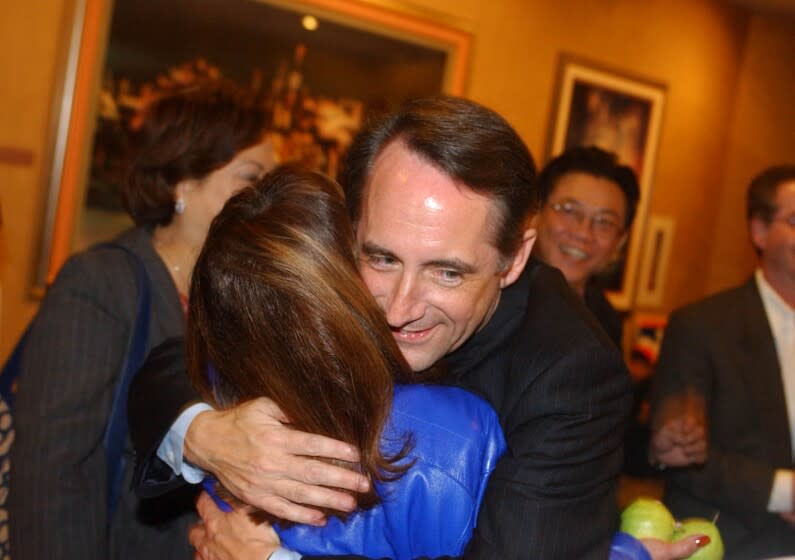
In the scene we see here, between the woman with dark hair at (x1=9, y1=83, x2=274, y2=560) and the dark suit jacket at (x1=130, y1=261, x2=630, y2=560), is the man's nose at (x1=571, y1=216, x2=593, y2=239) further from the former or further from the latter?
the woman with dark hair at (x1=9, y1=83, x2=274, y2=560)

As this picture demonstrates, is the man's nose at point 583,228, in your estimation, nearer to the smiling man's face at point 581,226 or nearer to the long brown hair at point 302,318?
the smiling man's face at point 581,226

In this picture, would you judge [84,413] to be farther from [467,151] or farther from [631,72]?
[631,72]

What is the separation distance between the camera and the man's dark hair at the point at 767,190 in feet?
9.51

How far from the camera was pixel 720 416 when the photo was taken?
8.41 ft

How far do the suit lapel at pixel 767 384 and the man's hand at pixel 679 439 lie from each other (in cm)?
23

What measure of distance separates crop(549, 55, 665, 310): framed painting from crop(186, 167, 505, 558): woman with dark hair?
3828 millimetres

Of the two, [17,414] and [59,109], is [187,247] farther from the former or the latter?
[59,109]

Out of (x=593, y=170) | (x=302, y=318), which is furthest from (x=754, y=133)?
(x=302, y=318)

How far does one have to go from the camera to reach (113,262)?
2.03 metres

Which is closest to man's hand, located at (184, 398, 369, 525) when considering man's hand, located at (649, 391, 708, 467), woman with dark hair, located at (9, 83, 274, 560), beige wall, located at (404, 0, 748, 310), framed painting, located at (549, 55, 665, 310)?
woman with dark hair, located at (9, 83, 274, 560)

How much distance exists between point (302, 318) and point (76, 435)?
37.2 inches

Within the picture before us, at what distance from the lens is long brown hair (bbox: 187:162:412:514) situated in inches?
49.1

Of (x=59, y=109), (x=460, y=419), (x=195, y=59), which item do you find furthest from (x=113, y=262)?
(x=195, y=59)

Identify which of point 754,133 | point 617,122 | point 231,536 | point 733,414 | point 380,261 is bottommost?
point 231,536
